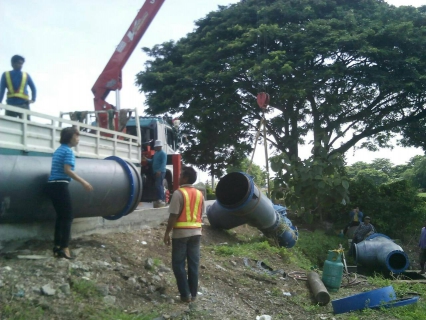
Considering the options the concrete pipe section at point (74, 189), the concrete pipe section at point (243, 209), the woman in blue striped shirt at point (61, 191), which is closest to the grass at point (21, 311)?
the woman in blue striped shirt at point (61, 191)

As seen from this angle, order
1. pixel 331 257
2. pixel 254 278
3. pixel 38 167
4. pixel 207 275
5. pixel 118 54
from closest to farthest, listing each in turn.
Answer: pixel 38 167
pixel 207 275
pixel 254 278
pixel 331 257
pixel 118 54

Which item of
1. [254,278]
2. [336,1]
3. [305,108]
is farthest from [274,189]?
[336,1]

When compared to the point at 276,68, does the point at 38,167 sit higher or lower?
lower

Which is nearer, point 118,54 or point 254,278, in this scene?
point 254,278

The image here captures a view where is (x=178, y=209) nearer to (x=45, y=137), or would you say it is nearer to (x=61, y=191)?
(x=61, y=191)

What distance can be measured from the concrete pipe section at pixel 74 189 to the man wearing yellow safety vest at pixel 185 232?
3.87ft

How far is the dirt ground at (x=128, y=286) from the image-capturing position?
4.66 metres

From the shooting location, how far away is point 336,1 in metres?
19.9

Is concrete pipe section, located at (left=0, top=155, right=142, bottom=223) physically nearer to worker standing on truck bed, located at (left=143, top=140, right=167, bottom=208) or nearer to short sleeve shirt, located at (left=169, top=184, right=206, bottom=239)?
short sleeve shirt, located at (left=169, top=184, right=206, bottom=239)

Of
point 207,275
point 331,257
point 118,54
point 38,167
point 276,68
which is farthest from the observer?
point 276,68

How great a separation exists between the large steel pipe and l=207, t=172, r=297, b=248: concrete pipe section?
10.5 feet

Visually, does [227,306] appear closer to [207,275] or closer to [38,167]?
[207,275]

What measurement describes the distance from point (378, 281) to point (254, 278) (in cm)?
294

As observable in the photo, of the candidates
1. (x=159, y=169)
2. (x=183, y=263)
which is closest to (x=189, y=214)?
(x=183, y=263)
